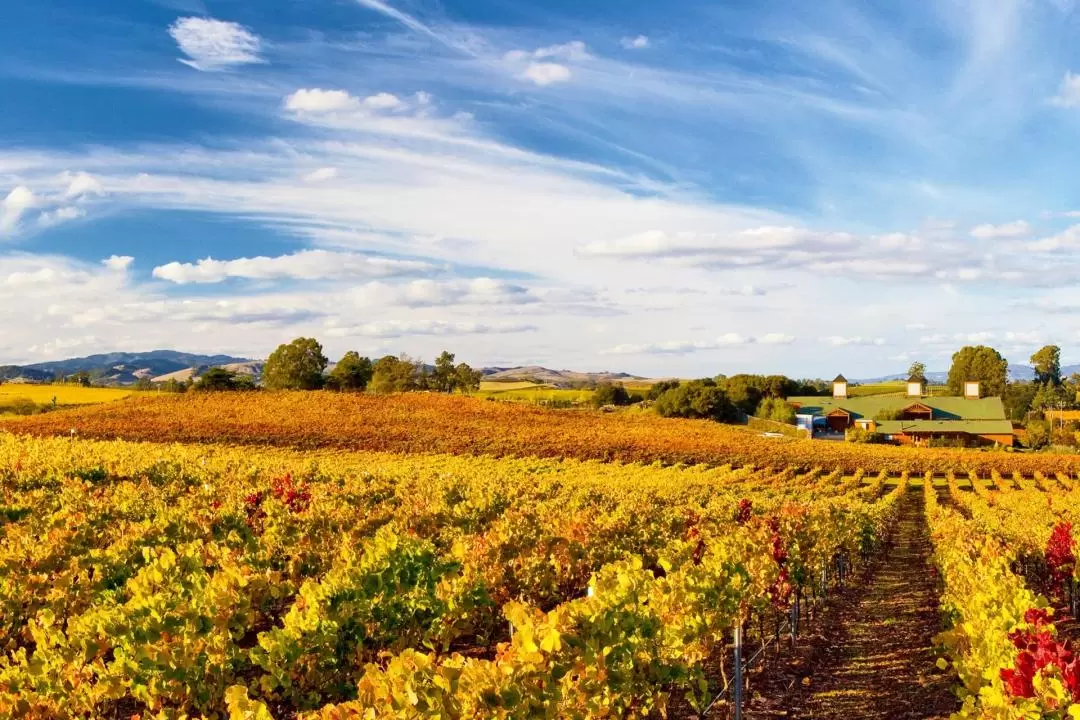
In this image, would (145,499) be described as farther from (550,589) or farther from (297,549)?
(550,589)

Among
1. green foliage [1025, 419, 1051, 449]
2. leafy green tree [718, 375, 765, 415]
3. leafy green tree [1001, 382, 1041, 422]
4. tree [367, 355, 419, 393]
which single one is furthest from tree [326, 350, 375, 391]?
leafy green tree [1001, 382, 1041, 422]

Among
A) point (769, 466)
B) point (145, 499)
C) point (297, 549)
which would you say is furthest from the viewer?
point (769, 466)

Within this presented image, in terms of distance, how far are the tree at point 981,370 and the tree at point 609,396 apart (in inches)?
2223

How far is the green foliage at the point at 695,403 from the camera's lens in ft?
278

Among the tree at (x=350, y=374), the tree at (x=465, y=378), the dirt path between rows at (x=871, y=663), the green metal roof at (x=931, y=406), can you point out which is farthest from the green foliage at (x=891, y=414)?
the dirt path between rows at (x=871, y=663)

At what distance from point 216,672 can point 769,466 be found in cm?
4642

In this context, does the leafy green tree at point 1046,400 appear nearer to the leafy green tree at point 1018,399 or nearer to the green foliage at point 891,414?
the leafy green tree at point 1018,399

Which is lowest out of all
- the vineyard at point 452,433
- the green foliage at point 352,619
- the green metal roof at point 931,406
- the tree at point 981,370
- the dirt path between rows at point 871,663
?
the dirt path between rows at point 871,663

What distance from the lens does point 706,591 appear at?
31.2 ft

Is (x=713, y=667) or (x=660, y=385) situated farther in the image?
(x=660, y=385)

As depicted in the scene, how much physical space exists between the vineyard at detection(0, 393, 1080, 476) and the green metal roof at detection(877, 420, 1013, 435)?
21.0m

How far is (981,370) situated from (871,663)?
129 meters

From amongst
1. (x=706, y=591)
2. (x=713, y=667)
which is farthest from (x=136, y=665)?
(x=713, y=667)

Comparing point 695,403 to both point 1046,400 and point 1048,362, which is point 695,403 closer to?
point 1046,400
